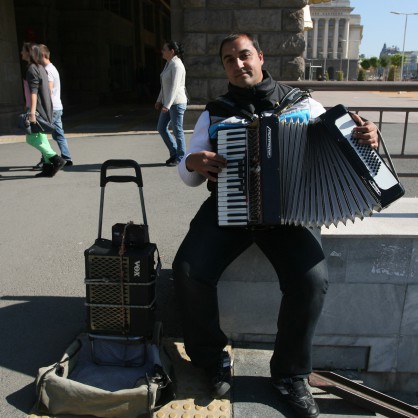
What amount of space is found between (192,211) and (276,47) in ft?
20.4

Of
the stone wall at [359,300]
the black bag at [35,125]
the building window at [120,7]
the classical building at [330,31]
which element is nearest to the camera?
the stone wall at [359,300]

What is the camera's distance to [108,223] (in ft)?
15.3

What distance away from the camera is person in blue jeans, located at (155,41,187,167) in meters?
6.58

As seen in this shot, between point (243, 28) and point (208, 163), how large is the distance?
8359mm

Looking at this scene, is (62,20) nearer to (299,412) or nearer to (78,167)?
(78,167)

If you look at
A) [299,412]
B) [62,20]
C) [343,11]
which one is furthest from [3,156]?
[343,11]

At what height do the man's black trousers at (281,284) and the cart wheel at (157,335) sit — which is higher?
the man's black trousers at (281,284)

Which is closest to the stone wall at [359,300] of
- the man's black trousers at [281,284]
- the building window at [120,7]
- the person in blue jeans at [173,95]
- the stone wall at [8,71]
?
the man's black trousers at [281,284]

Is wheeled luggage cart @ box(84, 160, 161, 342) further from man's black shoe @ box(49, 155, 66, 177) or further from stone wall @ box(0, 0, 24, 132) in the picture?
stone wall @ box(0, 0, 24, 132)

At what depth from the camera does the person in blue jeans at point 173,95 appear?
6.58 meters

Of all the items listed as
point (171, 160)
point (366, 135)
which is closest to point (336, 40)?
point (171, 160)

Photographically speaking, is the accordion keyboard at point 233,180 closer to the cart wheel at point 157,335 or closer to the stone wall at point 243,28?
A: the cart wheel at point 157,335

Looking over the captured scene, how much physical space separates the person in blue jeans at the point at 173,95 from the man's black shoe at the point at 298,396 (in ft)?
16.3

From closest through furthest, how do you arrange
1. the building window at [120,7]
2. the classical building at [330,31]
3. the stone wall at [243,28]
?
the stone wall at [243,28] < the building window at [120,7] < the classical building at [330,31]
